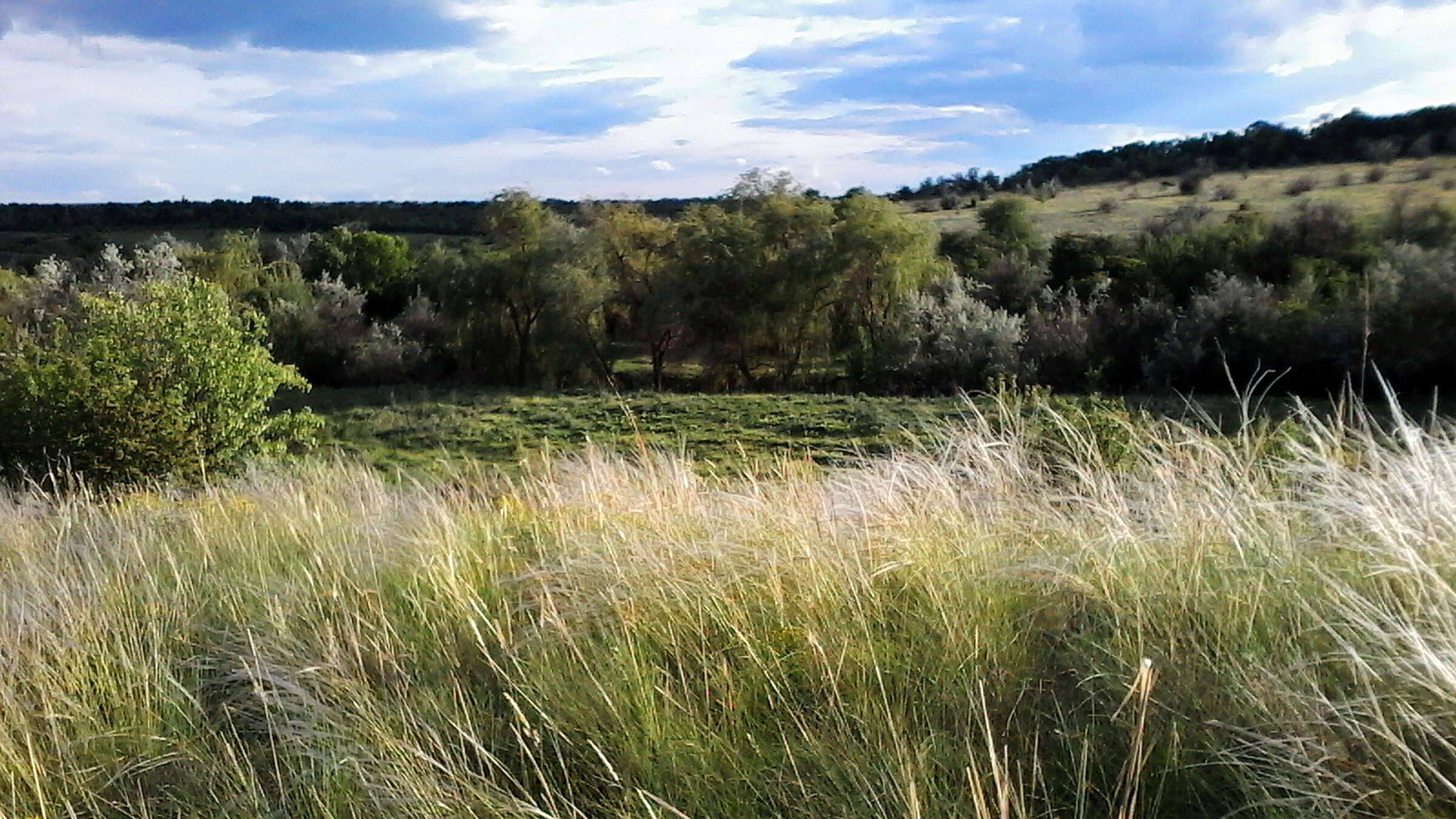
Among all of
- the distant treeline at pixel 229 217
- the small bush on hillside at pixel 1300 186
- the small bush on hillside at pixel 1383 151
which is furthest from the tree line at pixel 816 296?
the distant treeline at pixel 229 217

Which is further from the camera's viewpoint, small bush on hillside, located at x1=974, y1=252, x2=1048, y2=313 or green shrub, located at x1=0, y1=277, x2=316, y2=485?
small bush on hillside, located at x1=974, y1=252, x2=1048, y2=313

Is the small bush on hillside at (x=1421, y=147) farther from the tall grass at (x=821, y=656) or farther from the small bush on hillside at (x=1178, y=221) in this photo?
the tall grass at (x=821, y=656)

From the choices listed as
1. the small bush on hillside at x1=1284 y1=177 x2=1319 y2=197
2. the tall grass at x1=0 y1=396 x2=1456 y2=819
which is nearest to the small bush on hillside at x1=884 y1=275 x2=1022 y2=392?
the small bush on hillside at x1=1284 y1=177 x2=1319 y2=197

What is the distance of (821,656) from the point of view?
2.53 m

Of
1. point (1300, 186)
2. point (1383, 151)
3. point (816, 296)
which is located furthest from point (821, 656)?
point (1383, 151)

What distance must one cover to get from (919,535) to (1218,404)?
20.5 m

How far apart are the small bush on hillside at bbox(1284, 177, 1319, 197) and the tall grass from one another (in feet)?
146

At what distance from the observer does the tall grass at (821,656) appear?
2104mm

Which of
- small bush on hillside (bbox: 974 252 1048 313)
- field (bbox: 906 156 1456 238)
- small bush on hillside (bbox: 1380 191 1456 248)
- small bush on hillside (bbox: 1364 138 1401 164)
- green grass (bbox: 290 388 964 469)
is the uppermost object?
small bush on hillside (bbox: 1364 138 1401 164)

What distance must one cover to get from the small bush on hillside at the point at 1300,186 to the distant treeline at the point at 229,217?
182ft

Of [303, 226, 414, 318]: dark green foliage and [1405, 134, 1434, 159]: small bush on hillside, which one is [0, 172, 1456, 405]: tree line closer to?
[303, 226, 414, 318]: dark green foliage

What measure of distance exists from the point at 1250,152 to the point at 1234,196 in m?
9.92

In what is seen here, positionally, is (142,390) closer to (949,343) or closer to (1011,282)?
(949,343)

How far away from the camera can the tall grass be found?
210 cm
